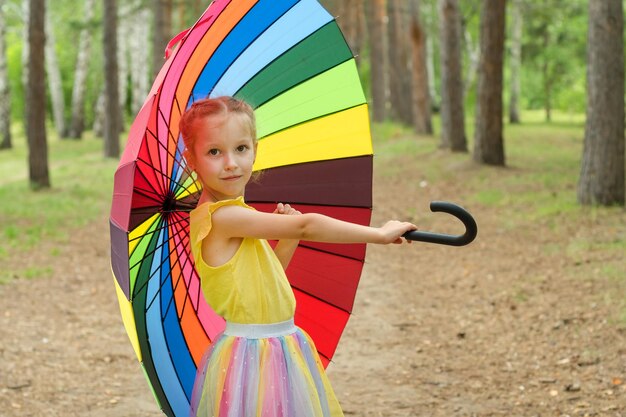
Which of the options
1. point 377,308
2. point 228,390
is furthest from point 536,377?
point 228,390

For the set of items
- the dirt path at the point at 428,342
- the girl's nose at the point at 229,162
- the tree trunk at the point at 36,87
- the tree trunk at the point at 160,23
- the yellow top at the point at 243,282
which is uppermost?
the tree trunk at the point at 160,23

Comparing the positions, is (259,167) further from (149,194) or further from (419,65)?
(419,65)

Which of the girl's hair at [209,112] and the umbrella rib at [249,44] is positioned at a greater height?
the umbrella rib at [249,44]

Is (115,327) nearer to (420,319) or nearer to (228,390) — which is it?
(420,319)

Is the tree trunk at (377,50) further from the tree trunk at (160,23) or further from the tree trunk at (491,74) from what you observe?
the tree trunk at (491,74)

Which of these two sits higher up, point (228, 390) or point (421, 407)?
point (228, 390)

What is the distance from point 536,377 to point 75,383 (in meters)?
3.04

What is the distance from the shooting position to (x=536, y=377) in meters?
6.14

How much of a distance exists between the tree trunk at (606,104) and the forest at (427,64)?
1 centimetres

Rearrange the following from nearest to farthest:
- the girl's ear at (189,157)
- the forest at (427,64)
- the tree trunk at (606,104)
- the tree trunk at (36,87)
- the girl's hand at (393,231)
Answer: the girl's hand at (393,231)
the girl's ear at (189,157)
the tree trunk at (606,104)
the forest at (427,64)
the tree trunk at (36,87)

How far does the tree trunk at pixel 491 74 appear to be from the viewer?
55.4 ft

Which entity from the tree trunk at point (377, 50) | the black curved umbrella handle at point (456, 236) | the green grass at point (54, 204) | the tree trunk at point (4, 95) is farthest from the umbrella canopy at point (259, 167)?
the tree trunk at point (377, 50)

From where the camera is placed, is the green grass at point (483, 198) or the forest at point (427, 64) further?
the forest at point (427, 64)

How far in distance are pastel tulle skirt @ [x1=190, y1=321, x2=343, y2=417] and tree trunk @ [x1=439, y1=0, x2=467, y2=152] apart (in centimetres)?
1779
